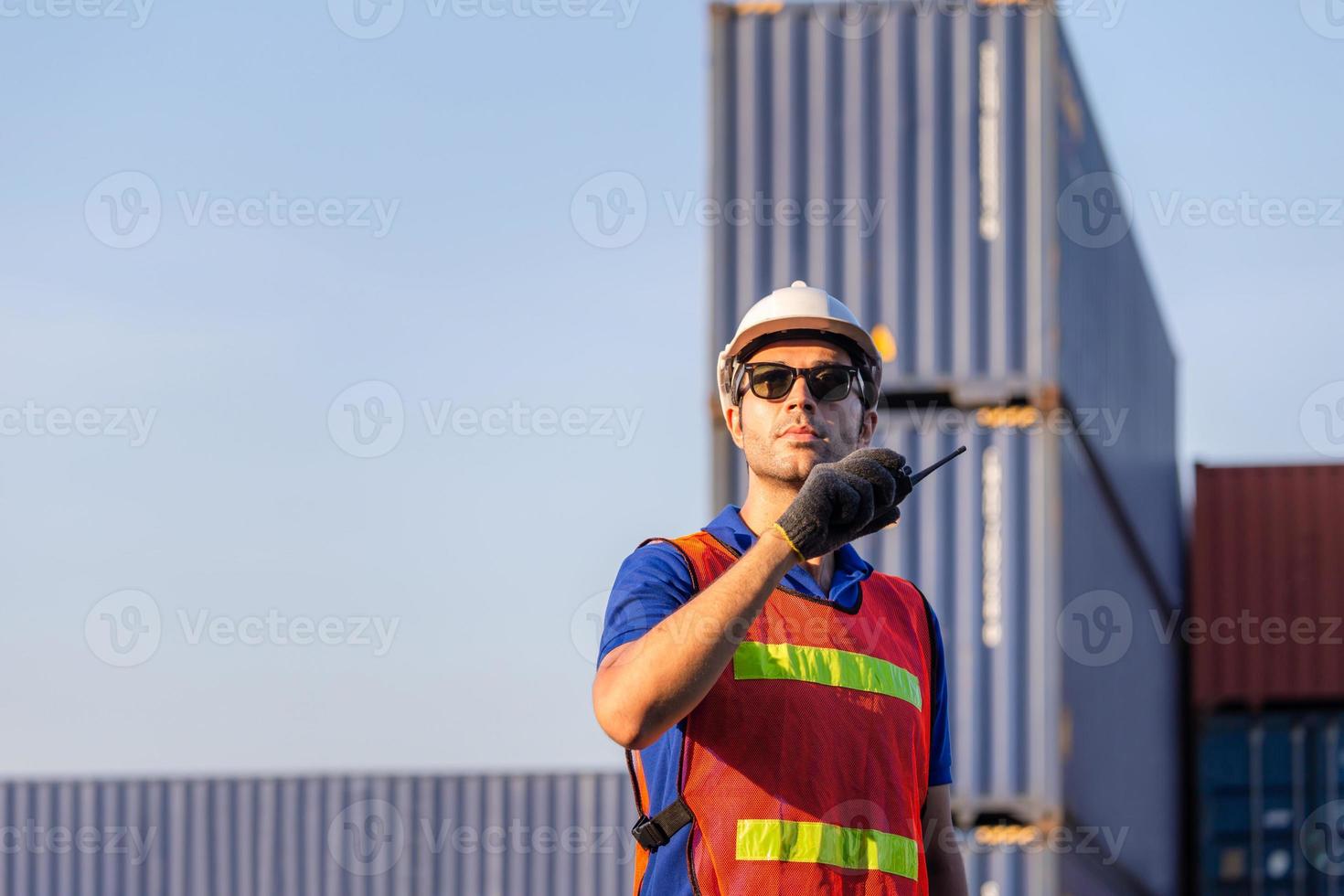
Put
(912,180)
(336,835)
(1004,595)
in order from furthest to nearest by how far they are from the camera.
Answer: (336,835) → (912,180) → (1004,595)

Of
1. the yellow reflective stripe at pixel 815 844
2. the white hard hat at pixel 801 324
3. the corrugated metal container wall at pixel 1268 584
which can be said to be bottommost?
the yellow reflective stripe at pixel 815 844

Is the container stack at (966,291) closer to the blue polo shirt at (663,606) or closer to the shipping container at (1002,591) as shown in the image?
the shipping container at (1002,591)

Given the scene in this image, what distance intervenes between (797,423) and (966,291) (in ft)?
36.0

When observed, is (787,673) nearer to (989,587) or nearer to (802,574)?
(802,574)

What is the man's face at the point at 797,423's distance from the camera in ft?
12.4

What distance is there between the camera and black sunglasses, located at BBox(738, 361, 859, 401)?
3.84m

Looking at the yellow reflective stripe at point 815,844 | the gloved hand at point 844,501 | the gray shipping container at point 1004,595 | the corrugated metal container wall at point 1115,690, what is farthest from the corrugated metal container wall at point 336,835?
the gloved hand at point 844,501

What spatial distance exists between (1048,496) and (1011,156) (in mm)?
2465

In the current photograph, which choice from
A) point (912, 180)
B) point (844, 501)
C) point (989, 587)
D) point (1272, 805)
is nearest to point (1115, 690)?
point (989, 587)

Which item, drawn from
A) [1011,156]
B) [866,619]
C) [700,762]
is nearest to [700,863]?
[700,762]

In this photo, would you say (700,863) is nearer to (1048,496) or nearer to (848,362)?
(848,362)

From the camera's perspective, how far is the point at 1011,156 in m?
14.7

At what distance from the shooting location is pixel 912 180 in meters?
14.8

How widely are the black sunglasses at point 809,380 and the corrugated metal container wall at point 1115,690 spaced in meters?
10.9
